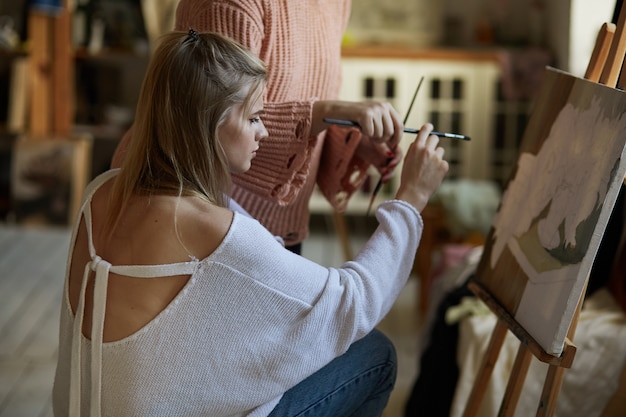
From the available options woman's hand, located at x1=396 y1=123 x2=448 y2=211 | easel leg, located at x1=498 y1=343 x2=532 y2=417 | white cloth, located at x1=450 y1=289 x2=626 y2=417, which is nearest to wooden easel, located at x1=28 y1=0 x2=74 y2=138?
white cloth, located at x1=450 y1=289 x2=626 y2=417

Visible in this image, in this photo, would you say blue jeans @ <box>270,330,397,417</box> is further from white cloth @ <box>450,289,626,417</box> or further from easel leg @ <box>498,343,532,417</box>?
white cloth @ <box>450,289,626,417</box>

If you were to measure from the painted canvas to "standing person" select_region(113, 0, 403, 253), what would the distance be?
10.6 inches

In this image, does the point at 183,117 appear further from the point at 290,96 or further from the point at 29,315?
the point at 29,315

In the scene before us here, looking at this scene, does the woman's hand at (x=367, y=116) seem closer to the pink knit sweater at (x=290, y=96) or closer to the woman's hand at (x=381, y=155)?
the pink knit sweater at (x=290, y=96)

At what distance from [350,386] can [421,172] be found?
1.28ft

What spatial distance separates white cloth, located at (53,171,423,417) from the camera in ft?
4.24

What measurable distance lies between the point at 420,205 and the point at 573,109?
34 cm

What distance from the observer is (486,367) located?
175cm

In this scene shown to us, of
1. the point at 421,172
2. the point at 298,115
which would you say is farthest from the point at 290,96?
the point at 421,172

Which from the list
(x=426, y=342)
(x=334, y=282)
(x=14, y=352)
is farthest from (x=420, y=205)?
(x=14, y=352)

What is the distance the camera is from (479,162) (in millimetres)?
4207

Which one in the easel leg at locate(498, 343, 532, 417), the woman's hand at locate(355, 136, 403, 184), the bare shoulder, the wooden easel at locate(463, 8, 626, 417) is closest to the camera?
the bare shoulder

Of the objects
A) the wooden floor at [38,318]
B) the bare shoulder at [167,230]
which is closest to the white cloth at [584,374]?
the wooden floor at [38,318]

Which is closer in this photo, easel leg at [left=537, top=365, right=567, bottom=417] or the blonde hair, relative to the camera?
the blonde hair
